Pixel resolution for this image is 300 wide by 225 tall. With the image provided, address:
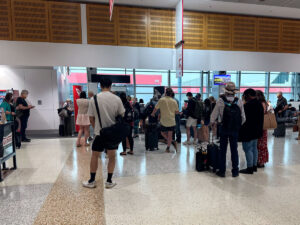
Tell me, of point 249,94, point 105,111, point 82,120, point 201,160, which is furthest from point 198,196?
point 82,120

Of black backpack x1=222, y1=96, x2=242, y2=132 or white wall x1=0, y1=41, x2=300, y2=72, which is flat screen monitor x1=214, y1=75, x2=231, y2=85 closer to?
white wall x1=0, y1=41, x2=300, y2=72

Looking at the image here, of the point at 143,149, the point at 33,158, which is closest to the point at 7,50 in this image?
the point at 33,158

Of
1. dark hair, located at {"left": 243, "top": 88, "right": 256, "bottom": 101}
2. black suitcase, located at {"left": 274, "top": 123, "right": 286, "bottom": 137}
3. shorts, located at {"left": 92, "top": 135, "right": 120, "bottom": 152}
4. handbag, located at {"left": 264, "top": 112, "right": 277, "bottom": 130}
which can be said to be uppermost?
dark hair, located at {"left": 243, "top": 88, "right": 256, "bottom": 101}

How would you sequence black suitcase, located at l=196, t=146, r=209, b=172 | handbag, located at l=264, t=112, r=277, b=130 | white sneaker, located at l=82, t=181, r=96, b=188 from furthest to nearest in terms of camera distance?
handbag, located at l=264, t=112, r=277, b=130 → black suitcase, located at l=196, t=146, r=209, b=172 → white sneaker, located at l=82, t=181, r=96, b=188

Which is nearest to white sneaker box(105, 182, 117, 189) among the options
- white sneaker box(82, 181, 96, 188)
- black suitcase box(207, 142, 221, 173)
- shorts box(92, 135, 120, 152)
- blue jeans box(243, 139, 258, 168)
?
white sneaker box(82, 181, 96, 188)

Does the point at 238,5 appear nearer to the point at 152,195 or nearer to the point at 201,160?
the point at 201,160

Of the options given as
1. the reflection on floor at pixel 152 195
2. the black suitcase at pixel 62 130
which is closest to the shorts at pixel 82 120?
the reflection on floor at pixel 152 195

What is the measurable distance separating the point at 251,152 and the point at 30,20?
7.36m

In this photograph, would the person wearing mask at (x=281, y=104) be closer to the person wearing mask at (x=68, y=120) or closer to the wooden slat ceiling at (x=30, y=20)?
the person wearing mask at (x=68, y=120)

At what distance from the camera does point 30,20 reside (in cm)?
627

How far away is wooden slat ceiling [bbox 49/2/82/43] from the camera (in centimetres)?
644

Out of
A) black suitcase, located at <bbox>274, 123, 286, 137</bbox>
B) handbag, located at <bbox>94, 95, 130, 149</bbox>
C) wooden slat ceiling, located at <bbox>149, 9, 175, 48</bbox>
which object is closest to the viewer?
handbag, located at <bbox>94, 95, 130, 149</bbox>

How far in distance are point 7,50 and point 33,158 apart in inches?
157

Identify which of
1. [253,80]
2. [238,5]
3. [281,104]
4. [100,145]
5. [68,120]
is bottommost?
[68,120]
